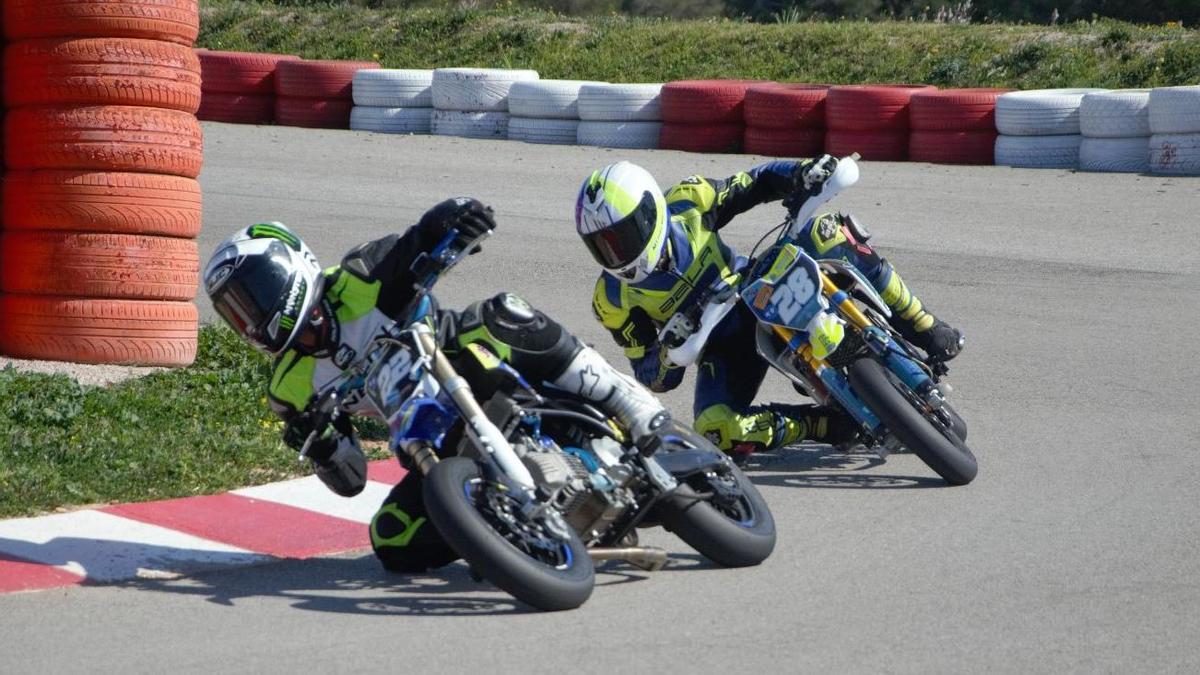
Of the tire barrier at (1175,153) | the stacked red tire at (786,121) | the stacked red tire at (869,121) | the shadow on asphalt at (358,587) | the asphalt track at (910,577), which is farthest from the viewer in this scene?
the stacked red tire at (786,121)

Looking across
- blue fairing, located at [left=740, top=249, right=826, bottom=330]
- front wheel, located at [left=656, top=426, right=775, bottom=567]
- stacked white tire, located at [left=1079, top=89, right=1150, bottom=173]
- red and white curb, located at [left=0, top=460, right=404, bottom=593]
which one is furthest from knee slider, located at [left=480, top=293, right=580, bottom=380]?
stacked white tire, located at [left=1079, top=89, right=1150, bottom=173]

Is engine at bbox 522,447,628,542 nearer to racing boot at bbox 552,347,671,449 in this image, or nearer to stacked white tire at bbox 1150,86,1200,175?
racing boot at bbox 552,347,671,449

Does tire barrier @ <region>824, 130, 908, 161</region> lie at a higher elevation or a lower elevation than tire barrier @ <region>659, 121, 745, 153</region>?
higher

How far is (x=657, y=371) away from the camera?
738cm

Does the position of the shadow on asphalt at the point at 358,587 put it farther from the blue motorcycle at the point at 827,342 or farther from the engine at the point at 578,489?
the blue motorcycle at the point at 827,342

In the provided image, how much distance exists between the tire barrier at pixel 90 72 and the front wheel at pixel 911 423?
3949 mm

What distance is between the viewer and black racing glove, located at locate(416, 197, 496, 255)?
5402 mm

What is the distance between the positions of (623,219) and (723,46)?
1601 cm

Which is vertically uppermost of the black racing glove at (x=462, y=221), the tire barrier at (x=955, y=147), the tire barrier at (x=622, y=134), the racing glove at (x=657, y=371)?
the black racing glove at (x=462, y=221)

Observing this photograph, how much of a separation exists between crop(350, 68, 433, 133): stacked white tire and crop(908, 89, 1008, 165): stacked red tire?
600 cm

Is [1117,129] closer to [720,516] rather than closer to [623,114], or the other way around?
[623,114]

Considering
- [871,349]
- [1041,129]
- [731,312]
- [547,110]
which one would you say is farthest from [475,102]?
[871,349]

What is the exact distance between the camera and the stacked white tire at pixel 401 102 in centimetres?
1973

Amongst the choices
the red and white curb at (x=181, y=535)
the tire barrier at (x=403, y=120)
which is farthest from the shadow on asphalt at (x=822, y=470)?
the tire barrier at (x=403, y=120)
